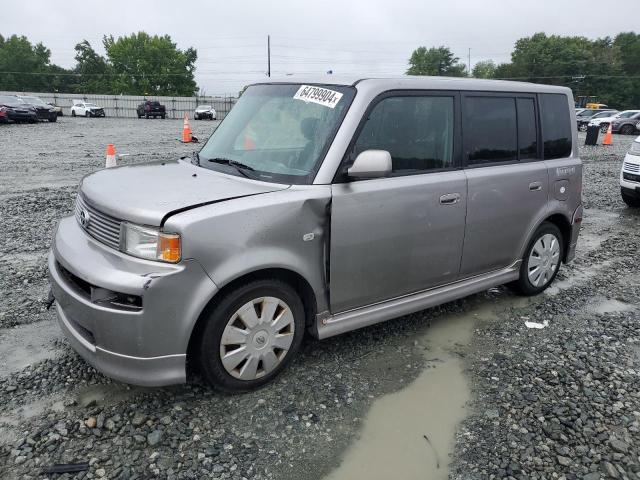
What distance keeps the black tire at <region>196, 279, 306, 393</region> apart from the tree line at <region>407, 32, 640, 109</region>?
8890 cm

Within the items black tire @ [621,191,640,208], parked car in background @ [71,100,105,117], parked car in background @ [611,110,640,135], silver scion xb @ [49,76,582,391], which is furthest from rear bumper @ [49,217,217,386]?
parked car in background @ [71,100,105,117]

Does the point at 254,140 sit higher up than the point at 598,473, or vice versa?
the point at 254,140

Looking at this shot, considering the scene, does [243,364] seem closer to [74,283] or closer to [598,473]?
[74,283]

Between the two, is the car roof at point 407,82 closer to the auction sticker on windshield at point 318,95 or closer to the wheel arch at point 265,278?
the auction sticker on windshield at point 318,95

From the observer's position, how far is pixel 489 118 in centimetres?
411

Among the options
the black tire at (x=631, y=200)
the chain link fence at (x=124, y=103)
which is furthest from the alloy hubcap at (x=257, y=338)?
the chain link fence at (x=124, y=103)

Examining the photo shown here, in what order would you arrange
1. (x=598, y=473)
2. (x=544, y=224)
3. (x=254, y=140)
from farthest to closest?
(x=544, y=224)
(x=254, y=140)
(x=598, y=473)

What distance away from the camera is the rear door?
399 centimetres

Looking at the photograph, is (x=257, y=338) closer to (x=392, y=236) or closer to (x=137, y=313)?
(x=137, y=313)

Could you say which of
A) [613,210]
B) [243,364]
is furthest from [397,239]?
[613,210]

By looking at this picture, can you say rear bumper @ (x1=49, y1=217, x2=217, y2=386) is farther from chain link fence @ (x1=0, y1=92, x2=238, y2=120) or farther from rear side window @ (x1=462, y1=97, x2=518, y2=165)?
chain link fence @ (x1=0, y1=92, x2=238, y2=120)

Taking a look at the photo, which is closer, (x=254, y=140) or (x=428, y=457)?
(x=428, y=457)

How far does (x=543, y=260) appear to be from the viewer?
192 inches

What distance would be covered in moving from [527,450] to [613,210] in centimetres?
793
